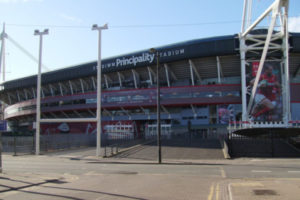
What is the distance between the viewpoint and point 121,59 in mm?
51094

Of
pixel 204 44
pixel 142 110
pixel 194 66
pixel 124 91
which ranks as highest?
pixel 204 44

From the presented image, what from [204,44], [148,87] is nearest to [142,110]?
[148,87]

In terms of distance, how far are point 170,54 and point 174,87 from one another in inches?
216

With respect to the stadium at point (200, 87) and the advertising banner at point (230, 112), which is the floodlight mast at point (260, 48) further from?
the advertising banner at point (230, 112)

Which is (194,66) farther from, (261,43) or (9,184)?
(9,184)

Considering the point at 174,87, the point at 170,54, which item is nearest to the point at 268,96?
the point at 174,87

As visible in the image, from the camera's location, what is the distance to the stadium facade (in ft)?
A: 142

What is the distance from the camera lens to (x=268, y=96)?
131 feet

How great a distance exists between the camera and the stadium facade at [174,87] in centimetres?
4334

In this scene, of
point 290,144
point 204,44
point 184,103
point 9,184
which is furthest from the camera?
point 184,103

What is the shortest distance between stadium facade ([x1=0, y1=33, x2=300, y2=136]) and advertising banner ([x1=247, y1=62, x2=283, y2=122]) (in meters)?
0.29

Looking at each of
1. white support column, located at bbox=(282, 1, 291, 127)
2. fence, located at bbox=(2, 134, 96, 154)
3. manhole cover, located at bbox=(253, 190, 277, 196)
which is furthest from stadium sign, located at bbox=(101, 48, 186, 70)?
manhole cover, located at bbox=(253, 190, 277, 196)

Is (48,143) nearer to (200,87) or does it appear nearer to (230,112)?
(200,87)

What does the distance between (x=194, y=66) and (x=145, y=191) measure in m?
38.6
